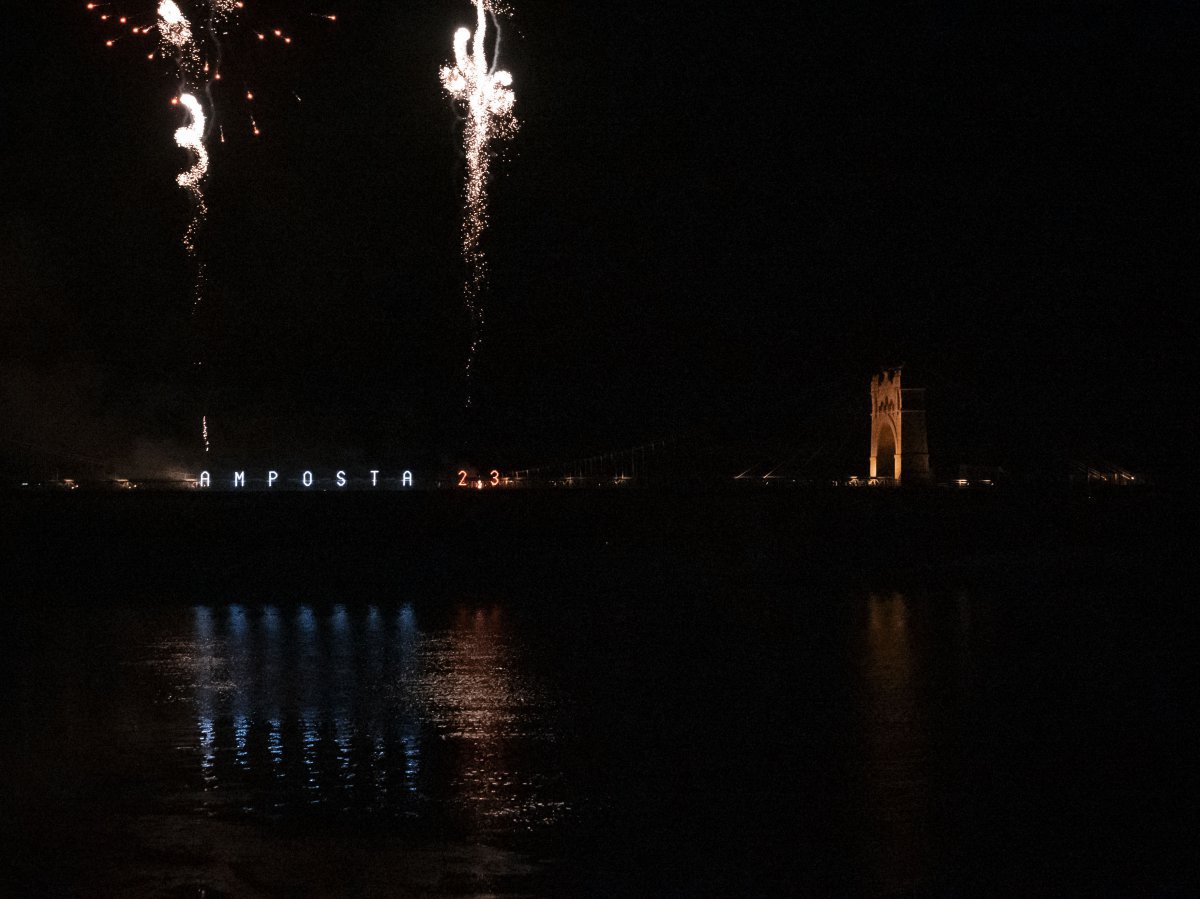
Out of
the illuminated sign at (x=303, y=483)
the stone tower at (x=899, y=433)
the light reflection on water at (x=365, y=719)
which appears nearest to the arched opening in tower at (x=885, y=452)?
the stone tower at (x=899, y=433)

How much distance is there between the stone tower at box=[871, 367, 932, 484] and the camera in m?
56.6

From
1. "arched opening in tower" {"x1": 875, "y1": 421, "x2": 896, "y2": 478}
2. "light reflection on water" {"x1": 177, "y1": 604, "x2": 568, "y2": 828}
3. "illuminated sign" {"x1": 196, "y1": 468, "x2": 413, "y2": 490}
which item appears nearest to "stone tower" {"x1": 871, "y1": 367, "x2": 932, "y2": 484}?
"arched opening in tower" {"x1": 875, "y1": 421, "x2": 896, "y2": 478}

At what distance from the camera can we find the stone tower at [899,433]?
A: 5659 centimetres

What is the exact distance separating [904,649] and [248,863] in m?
12.6

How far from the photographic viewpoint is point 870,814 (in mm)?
10258

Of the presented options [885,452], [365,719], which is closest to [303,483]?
[885,452]

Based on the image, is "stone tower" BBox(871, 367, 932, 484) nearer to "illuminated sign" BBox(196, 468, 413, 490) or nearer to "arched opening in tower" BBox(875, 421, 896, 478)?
"arched opening in tower" BBox(875, 421, 896, 478)

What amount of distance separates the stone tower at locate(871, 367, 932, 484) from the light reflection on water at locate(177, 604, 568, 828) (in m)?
37.3

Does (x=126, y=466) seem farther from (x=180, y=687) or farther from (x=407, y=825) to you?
(x=407, y=825)

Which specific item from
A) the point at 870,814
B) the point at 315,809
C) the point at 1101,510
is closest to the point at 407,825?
the point at 315,809

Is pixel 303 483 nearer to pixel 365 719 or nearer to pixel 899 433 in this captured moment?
pixel 899 433

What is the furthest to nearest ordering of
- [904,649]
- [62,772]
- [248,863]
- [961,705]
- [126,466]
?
[126,466]
[904,649]
[961,705]
[62,772]
[248,863]

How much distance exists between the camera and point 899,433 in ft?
187

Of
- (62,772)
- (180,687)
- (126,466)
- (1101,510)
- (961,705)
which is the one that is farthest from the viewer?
(126,466)
